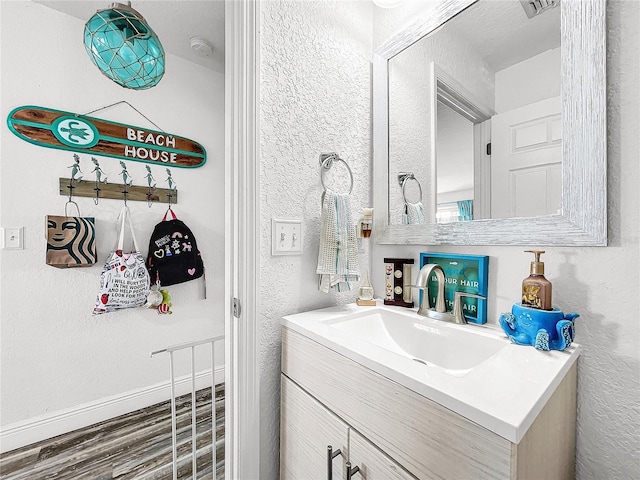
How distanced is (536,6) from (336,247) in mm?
862

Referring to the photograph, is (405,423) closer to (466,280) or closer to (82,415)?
(466,280)


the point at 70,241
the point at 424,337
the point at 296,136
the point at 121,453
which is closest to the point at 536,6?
the point at 296,136

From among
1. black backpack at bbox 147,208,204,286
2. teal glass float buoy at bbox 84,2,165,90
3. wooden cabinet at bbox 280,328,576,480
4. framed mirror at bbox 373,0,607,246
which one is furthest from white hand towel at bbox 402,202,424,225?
black backpack at bbox 147,208,204,286

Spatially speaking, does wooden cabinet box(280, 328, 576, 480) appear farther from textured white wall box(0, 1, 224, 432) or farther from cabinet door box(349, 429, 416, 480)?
textured white wall box(0, 1, 224, 432)

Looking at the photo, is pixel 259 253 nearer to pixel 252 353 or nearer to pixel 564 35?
pixel 252 353

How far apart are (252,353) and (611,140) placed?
107cm

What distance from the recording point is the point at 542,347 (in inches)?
23.0

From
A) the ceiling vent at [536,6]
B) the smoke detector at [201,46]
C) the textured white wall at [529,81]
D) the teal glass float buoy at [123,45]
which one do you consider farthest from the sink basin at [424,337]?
the smoke detector at [201,46]

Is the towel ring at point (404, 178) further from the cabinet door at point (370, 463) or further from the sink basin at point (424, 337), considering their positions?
the cabinet door at point (370, 463)

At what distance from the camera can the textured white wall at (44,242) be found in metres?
1.38

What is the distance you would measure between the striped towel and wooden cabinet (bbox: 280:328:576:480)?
230 mm

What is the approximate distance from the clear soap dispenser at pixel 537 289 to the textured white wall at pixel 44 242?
6.25 feet

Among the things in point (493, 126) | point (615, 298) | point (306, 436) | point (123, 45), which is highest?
point (123, 45)

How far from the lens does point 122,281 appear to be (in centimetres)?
154
